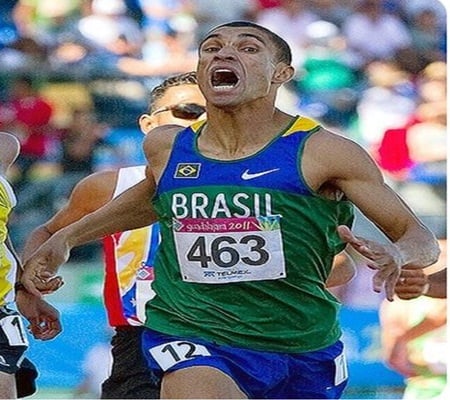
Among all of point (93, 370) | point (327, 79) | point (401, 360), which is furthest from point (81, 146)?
point (401, 360)

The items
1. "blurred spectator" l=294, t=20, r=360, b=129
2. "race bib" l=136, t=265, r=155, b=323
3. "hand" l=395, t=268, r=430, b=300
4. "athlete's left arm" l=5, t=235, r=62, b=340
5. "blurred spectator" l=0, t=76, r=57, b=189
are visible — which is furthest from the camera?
"blurred spectator" l=294, t=20, r=360, b=129

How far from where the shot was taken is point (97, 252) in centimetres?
879

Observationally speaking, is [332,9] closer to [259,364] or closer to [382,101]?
[382,101]

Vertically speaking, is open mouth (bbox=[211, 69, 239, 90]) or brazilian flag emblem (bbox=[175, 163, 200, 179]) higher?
open mouth (bbox=[211, 69, 239, 90])

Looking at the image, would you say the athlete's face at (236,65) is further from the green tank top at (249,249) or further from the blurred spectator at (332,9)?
the blurred spectator at (332,9)

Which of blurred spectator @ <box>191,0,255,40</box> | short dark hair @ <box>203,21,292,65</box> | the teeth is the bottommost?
the teeth

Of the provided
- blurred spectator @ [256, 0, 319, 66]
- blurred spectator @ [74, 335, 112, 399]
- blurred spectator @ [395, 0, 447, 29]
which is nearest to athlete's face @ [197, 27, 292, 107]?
blurred spectator @ [74, 335, 112, 399]

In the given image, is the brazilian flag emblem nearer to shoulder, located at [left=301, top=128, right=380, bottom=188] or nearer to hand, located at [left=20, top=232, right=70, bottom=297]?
shoulder, located at [left=301, top=128, right=380, bottom=188]

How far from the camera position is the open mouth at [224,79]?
4.28m

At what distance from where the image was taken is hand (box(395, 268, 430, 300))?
396 centimetres

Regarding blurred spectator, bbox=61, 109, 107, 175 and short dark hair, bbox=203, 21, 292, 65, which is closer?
short dark hair, bbox=203, 21, 292, 65

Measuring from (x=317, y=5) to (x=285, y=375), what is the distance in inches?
251

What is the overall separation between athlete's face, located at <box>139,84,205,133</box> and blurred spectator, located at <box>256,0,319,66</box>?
406 cm

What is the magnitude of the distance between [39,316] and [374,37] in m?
5.61
